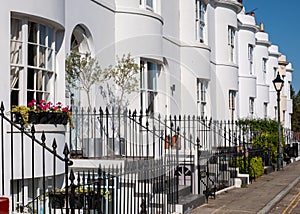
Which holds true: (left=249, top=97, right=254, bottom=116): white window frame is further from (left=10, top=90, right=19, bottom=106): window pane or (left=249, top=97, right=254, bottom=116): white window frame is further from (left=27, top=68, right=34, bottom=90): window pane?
(left=10, top=90, right=19, bottom=106): window pane

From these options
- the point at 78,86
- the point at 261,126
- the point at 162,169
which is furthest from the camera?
the point at 261,126

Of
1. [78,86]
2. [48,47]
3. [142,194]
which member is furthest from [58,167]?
[78,86]

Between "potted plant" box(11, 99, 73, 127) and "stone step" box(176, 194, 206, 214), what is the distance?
3120 mm

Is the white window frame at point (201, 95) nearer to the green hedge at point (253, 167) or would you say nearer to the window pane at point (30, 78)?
the green hedge at point (253, 167)

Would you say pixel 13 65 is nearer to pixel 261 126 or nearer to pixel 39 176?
pixel 39 176

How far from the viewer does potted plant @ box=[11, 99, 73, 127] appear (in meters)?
8.86

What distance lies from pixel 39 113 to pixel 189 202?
13.8ft

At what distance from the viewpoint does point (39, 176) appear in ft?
30.4

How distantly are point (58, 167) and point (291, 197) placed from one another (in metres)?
7.55

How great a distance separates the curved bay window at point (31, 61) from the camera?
940 cm

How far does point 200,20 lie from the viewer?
2119cm

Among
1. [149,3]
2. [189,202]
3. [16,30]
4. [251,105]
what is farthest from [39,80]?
[251,105]

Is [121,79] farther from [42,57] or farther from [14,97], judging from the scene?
[14,97]

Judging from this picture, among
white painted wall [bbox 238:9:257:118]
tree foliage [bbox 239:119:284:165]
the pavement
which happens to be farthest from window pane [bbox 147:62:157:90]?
white painted wall [bbox 238:9:257:118]
